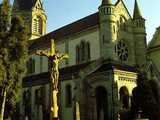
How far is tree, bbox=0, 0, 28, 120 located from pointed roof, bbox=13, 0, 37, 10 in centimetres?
3372

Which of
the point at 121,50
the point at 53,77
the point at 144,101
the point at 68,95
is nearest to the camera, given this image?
the point at 53,77

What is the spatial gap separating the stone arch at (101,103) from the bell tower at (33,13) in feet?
87.7

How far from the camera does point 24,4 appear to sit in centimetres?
6681

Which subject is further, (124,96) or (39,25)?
(39,25)

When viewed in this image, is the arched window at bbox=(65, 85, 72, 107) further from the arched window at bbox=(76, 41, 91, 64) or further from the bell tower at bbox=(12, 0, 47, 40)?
the bell tower at bbox=(12, 0, 47, 40)

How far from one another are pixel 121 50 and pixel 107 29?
4173 mm

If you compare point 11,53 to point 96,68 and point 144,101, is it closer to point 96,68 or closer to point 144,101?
point 96,68

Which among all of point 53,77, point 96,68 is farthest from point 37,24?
point 53,77

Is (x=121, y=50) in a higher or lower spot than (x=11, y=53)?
higher

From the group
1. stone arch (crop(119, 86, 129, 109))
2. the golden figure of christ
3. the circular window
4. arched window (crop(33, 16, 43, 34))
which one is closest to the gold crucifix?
the golden figure of christ

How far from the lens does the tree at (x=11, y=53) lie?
1205 inches

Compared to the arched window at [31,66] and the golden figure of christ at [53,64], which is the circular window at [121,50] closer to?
the arched window at [31,66]

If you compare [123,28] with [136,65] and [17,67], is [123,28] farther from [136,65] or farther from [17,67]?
[17,67]

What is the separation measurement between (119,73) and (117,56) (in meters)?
5.23
